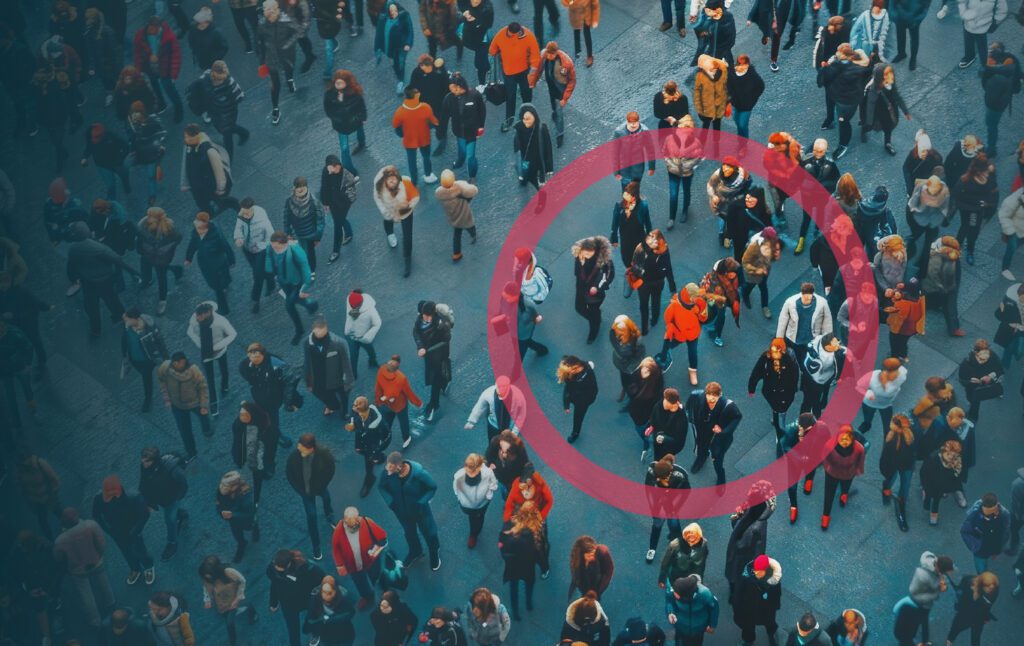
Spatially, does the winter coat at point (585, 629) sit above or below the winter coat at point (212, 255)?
below

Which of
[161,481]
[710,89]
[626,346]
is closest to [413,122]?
[710,89]

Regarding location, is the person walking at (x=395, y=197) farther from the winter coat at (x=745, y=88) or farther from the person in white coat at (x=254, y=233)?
the winter coat at (x=745, y=88)

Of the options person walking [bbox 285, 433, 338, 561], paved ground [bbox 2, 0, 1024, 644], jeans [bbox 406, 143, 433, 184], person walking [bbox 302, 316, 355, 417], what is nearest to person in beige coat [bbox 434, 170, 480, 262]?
paved ground [bbox 2, 0, 1024, 644]

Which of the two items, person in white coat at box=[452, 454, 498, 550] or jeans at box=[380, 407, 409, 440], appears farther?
jeans at box=[380, 407, 409, 440]

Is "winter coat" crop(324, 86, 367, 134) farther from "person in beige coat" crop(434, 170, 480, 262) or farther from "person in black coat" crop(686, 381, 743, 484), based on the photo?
"person in black coat" crop(686, 381, 743, 484)

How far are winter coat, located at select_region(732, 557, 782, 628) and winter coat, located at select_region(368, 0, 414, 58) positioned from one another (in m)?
10.1

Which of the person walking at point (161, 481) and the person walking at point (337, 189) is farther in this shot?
the person walking at point (337, 189)

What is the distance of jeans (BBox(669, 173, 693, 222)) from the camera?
2306 cm

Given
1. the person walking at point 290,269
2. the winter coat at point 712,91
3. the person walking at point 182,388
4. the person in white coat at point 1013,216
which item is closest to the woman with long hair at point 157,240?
the person walking at point 290,269

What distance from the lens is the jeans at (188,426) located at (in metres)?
21.1

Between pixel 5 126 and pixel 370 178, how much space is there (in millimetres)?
6141

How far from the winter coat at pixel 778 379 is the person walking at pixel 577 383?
1.79 metres

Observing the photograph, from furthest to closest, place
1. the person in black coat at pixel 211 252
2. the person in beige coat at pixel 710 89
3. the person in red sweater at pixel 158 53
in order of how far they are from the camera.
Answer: the person in red sweater at pixel 158 53, the person in beige coat at pixel 710 89, the person in black coat at pixel 211 252

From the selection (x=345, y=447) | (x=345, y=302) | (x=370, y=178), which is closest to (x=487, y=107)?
(x=370, y=178)
